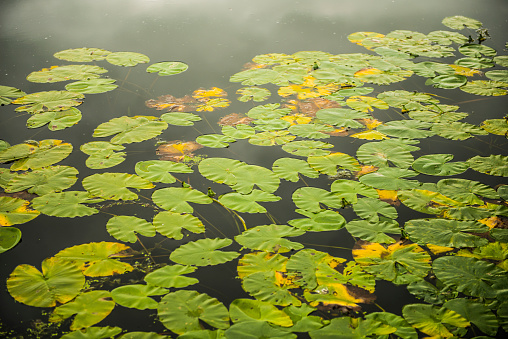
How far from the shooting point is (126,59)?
13.0 feet

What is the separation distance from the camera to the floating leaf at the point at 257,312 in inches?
64.9

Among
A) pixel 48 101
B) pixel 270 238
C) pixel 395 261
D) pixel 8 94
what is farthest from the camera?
pixel 8 94

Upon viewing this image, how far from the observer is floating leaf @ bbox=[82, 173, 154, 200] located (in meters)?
2.33

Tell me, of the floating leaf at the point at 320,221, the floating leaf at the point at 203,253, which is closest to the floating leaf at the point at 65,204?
the floating leaf at the point at 203,253

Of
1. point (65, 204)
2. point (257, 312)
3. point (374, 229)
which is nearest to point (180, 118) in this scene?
point (65, 204)

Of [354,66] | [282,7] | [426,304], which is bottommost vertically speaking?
[426,304]

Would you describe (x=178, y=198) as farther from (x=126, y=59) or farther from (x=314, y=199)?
(x=126, y=59)

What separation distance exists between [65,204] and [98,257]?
469mm

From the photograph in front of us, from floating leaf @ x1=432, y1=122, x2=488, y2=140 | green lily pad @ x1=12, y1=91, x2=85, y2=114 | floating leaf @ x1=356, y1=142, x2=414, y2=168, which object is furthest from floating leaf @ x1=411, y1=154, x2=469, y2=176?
green lily pad @ x1=12, y1=91, x2=85, y2=114

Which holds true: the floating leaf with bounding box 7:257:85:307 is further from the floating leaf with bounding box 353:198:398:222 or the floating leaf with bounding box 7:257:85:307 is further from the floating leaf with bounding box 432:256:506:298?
the floating leaf with bounding box 432:256:506:298

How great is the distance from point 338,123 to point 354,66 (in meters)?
1.05

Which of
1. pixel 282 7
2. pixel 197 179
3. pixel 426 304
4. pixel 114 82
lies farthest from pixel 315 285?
pixel 282 7

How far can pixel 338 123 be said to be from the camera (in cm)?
303

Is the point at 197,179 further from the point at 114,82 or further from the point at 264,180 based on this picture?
the point at 114,82
